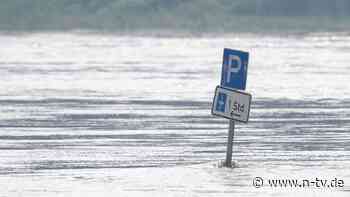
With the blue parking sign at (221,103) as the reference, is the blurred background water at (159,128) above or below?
below

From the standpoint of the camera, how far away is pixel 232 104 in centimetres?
1812

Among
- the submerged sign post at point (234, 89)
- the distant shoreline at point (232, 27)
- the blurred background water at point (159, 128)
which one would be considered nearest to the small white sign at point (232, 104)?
the submerged sign post at point (234, 89)

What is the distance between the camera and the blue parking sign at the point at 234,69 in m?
18.0

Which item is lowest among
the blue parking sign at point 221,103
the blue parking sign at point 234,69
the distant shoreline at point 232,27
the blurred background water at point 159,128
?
the blurred background water at point 159,128

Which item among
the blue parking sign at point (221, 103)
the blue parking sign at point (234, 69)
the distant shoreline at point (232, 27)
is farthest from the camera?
the distant shoreline at point (232, 27)

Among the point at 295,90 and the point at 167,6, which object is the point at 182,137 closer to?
the point at 295,90

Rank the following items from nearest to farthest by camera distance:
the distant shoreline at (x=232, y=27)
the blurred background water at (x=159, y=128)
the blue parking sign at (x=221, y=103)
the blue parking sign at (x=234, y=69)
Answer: the blurred background water at (x=159, y=128)
the blue parking sign at (x=234, y=69)
the blue parking sign at (x=221, y=103)
the distant shoreline at (x=232, y=27)

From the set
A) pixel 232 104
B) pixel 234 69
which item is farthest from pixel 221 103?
pixel 234 69

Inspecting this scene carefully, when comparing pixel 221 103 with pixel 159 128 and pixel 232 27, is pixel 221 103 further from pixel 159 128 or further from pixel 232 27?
pixel 232 27

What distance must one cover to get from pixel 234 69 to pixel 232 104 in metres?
0.42

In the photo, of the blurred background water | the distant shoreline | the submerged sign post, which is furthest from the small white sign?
the distant shoreline

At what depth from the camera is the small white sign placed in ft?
59.1

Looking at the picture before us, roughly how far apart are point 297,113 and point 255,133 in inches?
169

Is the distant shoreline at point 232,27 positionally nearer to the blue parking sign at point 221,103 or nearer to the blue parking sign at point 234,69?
the blue parking sign at point 221,103
